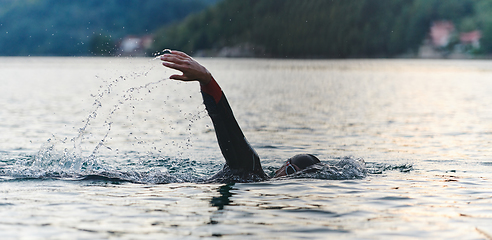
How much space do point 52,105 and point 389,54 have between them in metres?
137

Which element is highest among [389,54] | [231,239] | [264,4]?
[264,4]

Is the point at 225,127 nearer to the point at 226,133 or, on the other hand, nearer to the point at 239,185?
the point at 226,133

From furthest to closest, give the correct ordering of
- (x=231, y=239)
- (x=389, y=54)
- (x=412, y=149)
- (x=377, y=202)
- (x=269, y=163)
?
(x=389, y=54) → (x=412, y=149) → (x=269, y=163) → (x=377, y=202) → (x=231, y=239)

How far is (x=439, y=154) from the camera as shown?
615 inches

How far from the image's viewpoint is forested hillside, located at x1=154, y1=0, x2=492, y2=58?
147625 mm

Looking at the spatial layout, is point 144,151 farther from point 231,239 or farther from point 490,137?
point 490,137

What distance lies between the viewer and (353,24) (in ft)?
505

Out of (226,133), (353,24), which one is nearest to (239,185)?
(226,133)

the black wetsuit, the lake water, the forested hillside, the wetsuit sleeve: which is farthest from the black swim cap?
the forested hillside

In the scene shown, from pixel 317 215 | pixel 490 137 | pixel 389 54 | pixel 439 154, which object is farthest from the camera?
pixel 389 54

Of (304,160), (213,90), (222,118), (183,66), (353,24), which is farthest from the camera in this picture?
(353,24)

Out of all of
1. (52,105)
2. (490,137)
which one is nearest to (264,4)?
(52,105)

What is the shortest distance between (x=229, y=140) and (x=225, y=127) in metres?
0.22

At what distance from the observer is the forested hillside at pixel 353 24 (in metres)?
148
